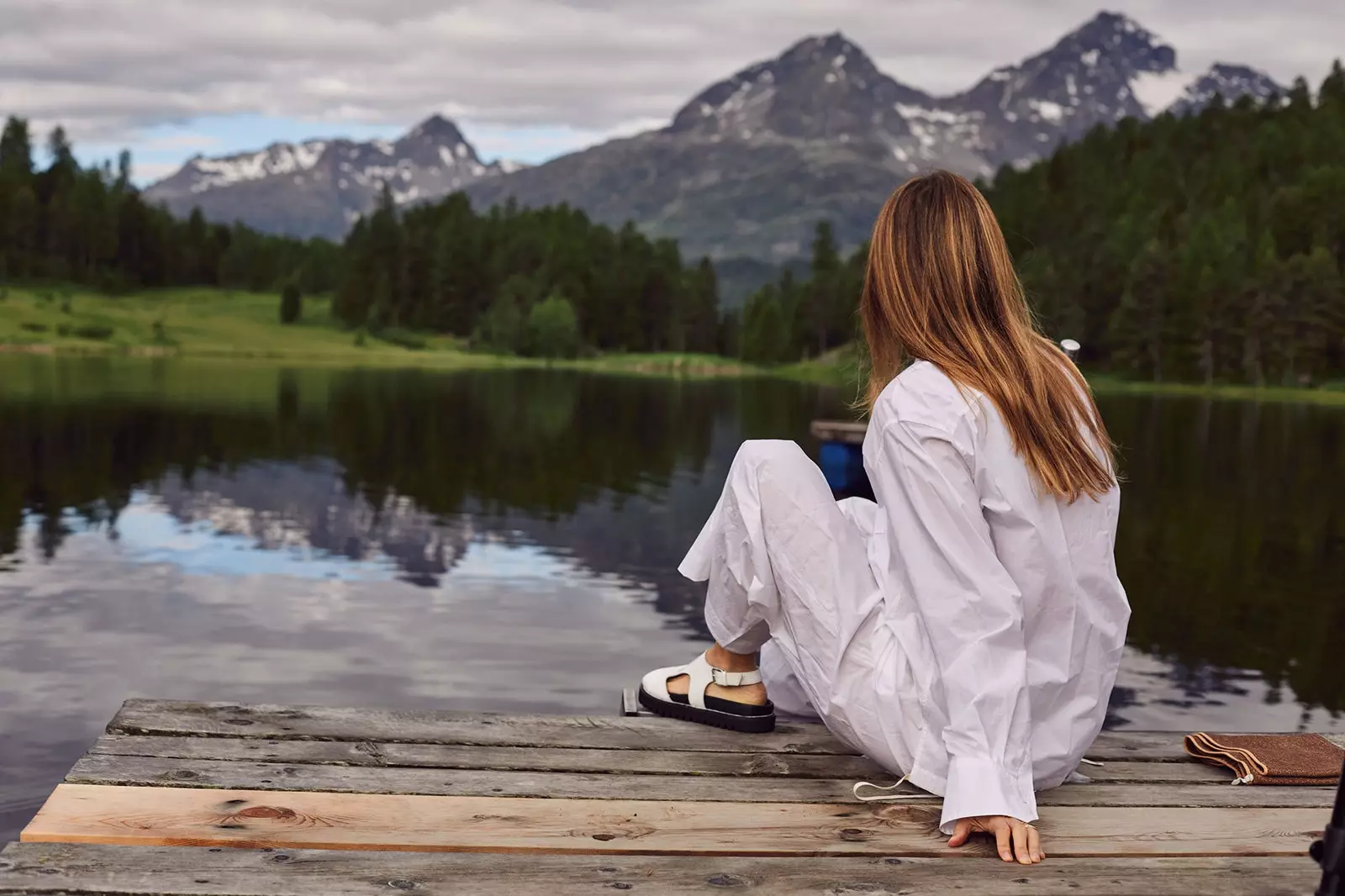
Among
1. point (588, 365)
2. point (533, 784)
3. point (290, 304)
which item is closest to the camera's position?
point (533, 784)

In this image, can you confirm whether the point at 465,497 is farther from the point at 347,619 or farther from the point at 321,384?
the point at 321,384

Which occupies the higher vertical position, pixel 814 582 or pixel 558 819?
pixel 814 582

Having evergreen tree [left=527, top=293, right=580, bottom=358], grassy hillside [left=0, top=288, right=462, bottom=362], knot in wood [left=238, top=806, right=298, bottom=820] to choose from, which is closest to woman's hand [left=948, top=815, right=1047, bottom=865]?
knot in wood [left=238, top=806, right=298, bottom=820]

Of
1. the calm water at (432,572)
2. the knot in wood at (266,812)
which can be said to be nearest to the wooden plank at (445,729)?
the knot in wood at (266,812)

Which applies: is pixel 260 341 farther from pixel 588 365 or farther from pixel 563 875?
pixel 563 875

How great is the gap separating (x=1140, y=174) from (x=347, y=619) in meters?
164

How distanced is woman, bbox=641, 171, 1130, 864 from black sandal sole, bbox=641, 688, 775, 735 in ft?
1.50

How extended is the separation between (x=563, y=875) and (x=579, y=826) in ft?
1.29

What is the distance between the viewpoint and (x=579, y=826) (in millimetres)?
4102

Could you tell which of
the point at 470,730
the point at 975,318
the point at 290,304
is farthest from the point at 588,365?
the point at 975,318

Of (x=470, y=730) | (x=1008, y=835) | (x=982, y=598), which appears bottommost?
(x=470, y=730)

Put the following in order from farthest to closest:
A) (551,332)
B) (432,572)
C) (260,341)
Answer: (551,332) < (260,341) < (432,572)

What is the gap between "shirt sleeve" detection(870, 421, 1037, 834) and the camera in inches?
157

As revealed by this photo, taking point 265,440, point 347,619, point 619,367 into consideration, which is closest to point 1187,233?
point 619,367
